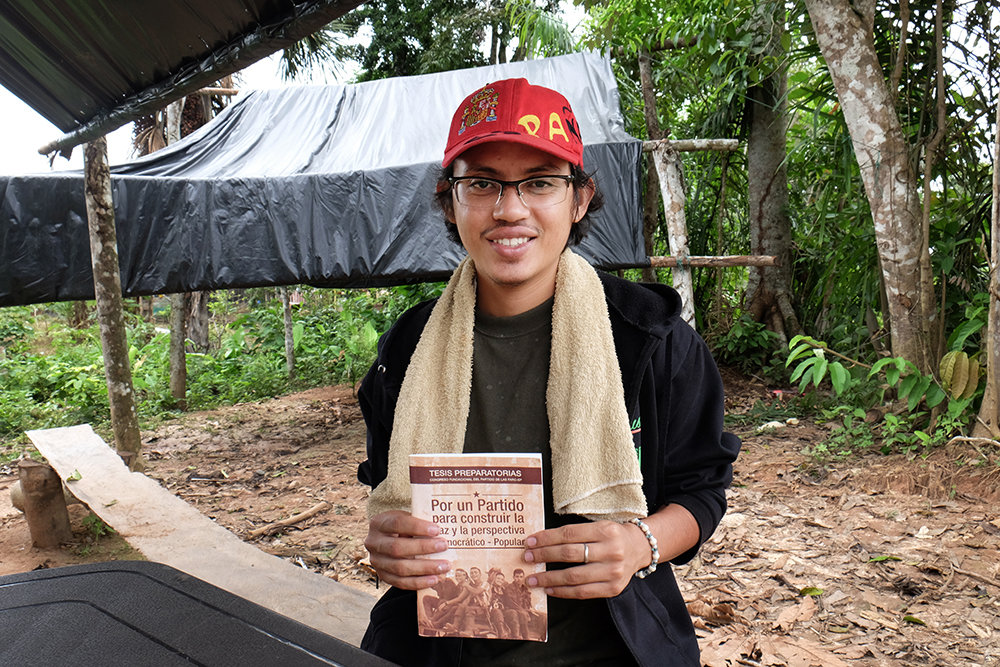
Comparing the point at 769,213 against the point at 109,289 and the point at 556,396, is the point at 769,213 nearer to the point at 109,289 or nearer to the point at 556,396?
the point at 109,289

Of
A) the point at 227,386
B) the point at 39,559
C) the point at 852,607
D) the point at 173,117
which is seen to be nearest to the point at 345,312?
the point at 227,386

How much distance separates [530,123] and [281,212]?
4.48 metres

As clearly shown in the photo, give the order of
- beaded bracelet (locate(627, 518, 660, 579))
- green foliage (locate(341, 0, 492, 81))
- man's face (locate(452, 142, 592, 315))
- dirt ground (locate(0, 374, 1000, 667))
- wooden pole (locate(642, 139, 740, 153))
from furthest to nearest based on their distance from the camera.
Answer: green foliage (locate(341, 0, 492, 81)) → wooden pole (locate(642, 139, 740, 153)) → dirt ground (locate(0, 374, 1000, 667)) → man's face (locate(452, 142, 592, 315)) → beaded bracelet (locate(627, 518, 660, 579))

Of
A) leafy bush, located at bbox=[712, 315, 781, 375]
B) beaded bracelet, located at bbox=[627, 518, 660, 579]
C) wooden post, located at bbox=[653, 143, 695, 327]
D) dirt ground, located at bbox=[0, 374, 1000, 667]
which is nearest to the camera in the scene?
beaded bracelet, located at bbox=[627, 518, 660, 579]

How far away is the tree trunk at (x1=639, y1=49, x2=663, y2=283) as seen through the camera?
237 inches

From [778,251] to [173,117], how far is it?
7.43m

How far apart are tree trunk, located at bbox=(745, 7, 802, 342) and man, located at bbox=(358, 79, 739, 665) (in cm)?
592

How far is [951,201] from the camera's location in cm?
465

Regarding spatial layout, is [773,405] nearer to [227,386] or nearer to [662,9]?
[662,9]

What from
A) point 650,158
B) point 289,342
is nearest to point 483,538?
point 650,158

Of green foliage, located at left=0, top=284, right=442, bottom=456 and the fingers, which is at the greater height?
the fingers

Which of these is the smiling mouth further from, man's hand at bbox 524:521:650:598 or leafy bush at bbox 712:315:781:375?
leafy bush at bbox 712:315:781:375

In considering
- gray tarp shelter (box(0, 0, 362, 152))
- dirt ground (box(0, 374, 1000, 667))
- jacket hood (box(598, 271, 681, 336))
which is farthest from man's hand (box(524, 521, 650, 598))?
dirt ground (box(0, 374, 1000, 667))

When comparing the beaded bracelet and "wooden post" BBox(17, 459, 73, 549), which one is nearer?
the beaded bracelet
